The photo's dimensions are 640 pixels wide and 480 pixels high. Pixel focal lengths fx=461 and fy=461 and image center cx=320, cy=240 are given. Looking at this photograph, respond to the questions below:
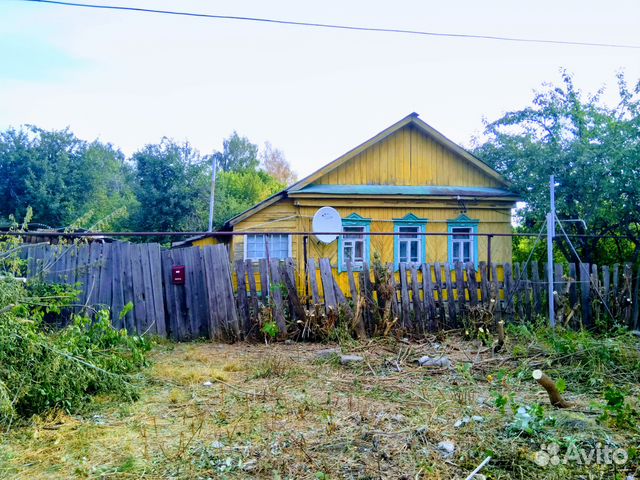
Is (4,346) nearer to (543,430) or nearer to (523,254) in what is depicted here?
(543,430)

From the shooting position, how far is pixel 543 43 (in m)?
8.72

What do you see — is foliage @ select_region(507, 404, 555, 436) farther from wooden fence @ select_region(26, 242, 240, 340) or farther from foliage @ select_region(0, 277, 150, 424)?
wooden fence @ select_region(26, 242, 240, 340)

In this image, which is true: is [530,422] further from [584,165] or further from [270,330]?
[584,165]

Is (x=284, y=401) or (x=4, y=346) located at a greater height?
(x=4, y=346)

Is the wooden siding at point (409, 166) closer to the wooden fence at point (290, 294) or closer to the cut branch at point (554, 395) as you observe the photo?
the wooden fence at point (290, 294)

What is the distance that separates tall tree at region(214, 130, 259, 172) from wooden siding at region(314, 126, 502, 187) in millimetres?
35593

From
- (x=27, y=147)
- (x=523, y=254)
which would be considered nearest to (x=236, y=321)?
(x=523, y=254)

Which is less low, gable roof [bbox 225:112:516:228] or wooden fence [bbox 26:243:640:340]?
gable roof [bbox 225:112:516:228]

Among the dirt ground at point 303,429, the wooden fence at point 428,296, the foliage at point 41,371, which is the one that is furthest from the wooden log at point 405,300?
the foliage at point 41,371

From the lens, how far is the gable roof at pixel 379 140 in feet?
40.9

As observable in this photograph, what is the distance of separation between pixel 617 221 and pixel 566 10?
5.13 metres

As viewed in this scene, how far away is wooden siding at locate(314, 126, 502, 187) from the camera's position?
13.5 metres

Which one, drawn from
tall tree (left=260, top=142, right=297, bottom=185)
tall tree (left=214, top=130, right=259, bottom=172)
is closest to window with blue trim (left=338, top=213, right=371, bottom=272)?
tall tree (left=214, top=130, right=259, bottom=172)

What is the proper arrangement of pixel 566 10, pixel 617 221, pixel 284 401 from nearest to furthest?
pixel 284 401 → pixel 566 10 → pixel 617 221
